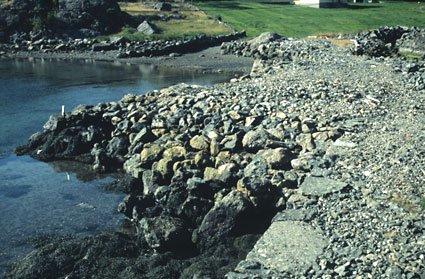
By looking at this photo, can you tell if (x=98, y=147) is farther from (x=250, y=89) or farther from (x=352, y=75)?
(x=352, y=75)

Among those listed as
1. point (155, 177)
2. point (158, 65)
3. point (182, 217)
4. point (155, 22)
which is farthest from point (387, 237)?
point (155, 22)

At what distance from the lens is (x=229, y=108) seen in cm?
2934

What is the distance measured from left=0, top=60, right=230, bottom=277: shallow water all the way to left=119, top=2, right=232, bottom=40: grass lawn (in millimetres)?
15339

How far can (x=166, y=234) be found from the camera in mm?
18250

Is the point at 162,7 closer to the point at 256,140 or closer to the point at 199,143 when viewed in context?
the point at 199,143

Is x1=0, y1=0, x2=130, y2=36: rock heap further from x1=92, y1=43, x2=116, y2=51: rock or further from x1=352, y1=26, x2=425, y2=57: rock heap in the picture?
x1=352, y1=26, x2=425, y2=57: rock heap

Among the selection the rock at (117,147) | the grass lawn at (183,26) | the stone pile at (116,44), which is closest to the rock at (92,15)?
the grass lawn at (183,26)

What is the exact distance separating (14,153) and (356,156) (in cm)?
1874

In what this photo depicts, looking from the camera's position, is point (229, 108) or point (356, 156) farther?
point (229, 108)

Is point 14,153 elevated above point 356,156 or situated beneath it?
situated beneath

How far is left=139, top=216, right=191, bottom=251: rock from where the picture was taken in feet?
59.7

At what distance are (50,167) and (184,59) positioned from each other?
34496mm

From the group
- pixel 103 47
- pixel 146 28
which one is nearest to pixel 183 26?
pixel 146 28

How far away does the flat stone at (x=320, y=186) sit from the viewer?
19.1 metres
